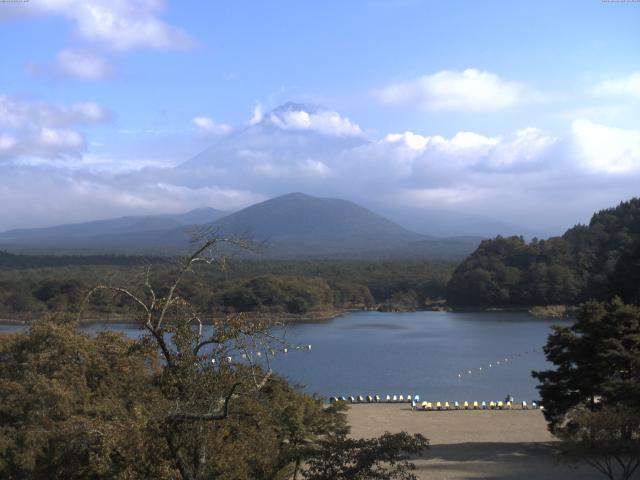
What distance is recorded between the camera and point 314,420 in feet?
36.6

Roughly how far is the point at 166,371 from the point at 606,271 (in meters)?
45.7

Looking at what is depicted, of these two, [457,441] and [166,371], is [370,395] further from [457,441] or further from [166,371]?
[166,371]

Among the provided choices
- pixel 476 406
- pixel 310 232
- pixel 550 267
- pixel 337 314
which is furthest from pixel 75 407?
pixel 310 232

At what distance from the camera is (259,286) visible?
46.6 metres

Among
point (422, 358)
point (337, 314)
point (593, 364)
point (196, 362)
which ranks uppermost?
point (196, 362)

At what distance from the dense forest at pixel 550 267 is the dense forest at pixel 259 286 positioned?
4.46 meters

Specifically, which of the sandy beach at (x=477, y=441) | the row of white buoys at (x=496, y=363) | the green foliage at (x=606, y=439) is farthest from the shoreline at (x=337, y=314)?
the green foliage at (x=606, y=439)

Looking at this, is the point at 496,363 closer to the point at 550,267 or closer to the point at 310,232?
the point at 550,267

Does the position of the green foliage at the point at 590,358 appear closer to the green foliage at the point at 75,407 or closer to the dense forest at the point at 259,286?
the green foliage at the point at 75,407

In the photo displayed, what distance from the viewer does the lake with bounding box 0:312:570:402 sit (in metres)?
23.3

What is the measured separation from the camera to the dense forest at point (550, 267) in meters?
48.9

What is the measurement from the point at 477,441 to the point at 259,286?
32.6 metres

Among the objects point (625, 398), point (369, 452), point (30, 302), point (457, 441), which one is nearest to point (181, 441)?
point (369, 452)

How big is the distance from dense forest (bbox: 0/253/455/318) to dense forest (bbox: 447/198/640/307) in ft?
14.6
